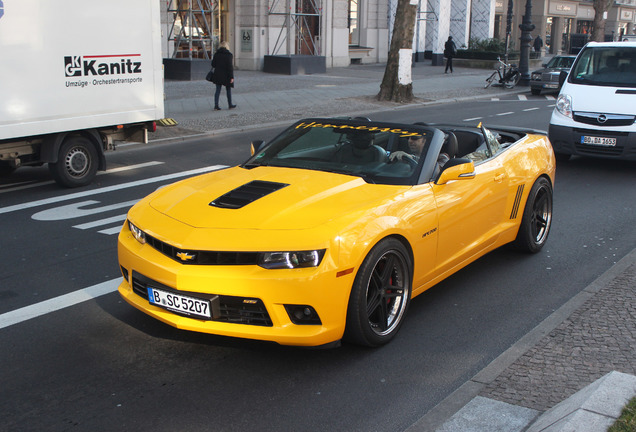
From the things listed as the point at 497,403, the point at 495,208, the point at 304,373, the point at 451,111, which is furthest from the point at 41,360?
the point at 451,111

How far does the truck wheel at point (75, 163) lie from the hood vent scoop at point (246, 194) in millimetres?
5663

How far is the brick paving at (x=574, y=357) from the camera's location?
4.23 metres

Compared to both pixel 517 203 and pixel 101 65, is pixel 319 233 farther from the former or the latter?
pixel 101 65

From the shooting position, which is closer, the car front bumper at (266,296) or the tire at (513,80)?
the car front bumper at (266,296)

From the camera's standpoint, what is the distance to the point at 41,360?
15.5ft

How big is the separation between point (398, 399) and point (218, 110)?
15979 millimetres

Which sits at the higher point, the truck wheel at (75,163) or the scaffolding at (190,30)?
the scaffolding at (190,30)

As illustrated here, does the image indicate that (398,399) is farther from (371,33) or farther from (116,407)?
(371,33)

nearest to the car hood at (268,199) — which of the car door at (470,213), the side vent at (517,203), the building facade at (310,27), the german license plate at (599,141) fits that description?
the car door at (470,213)

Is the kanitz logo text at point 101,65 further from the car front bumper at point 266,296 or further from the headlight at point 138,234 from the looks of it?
the car front bumper at point 266,296

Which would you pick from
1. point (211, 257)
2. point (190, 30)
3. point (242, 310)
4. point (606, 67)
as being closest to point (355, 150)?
point (211, 257)

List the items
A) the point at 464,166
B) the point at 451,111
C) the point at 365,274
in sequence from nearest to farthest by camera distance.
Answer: the point at 365,274 < the point at 464,166 < the point at 451,111

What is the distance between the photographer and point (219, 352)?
15.9 feet

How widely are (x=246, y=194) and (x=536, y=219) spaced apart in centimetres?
339
